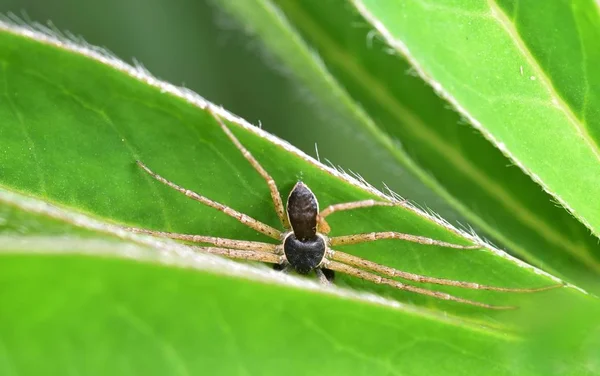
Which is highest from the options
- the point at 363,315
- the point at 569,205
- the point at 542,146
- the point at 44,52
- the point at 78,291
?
the point at 542,146

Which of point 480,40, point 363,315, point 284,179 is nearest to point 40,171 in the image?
point 284,179

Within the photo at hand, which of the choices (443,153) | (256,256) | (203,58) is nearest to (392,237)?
(443,153)

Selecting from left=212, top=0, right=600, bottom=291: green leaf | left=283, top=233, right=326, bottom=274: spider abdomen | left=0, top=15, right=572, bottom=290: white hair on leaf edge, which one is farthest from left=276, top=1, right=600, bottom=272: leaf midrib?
left=283, top=233, right=326, bottom=274: spider abdomen

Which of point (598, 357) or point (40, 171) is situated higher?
point (40, 171)

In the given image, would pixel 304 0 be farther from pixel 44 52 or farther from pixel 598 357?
pixel 598 357

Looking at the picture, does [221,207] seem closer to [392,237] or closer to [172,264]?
[392,237]

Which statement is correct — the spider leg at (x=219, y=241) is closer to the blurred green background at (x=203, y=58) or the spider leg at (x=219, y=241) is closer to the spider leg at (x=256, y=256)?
the spider leg at (x=256, y=256)

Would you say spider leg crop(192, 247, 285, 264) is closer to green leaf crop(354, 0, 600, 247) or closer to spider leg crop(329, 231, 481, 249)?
spider leg crop(329, 231, 481, 249)
